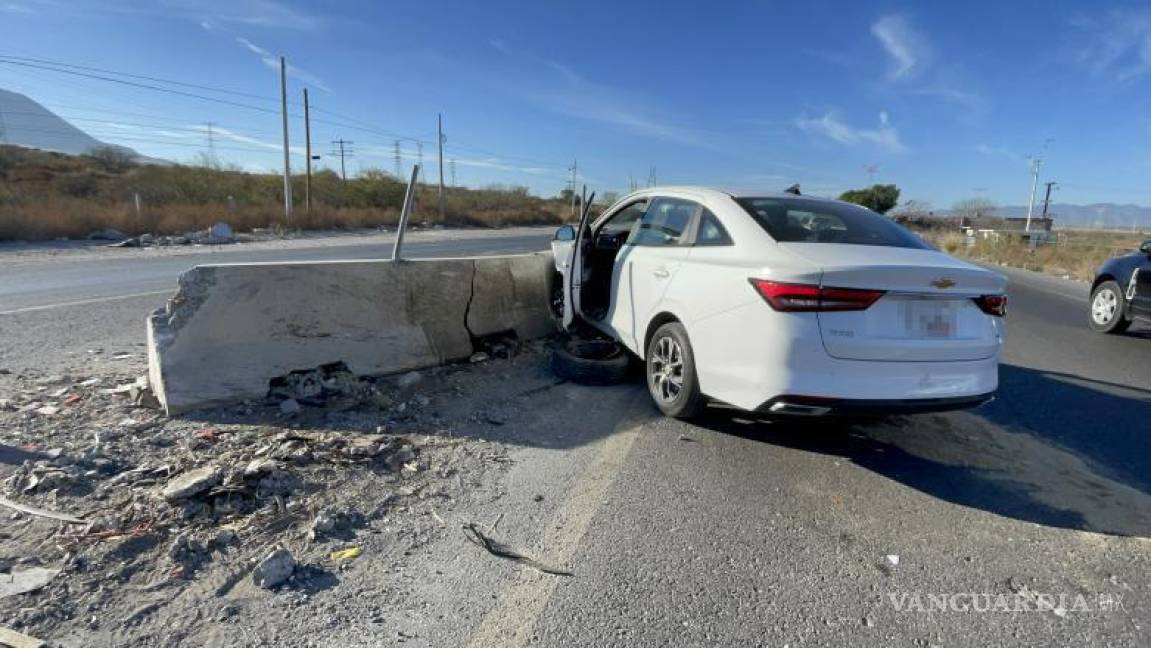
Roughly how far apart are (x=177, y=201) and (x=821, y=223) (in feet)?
140

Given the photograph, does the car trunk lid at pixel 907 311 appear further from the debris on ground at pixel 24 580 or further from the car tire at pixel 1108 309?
the car tire at pixel 1108 309

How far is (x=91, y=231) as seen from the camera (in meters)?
20.5

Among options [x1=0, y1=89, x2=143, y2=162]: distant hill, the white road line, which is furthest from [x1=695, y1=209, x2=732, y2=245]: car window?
[x1=0, y1=89, x2=143, y2=162]: distant hill

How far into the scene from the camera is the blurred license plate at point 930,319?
335 cm

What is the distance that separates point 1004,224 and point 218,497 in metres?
89.8

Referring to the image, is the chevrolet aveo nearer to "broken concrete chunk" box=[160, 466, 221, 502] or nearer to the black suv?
"broken concrete chunk" box=[160, 466, 221, 502]

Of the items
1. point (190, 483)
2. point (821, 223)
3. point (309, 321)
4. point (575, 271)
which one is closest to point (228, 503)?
point (190, 483)

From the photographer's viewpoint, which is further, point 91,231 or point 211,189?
point 211,189

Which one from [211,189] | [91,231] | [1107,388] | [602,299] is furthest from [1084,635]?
[211,189]

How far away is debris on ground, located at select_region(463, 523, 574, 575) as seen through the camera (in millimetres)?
2598

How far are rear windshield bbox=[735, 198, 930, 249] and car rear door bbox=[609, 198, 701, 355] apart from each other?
1.73ft

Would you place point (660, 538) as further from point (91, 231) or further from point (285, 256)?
point (91, 231)

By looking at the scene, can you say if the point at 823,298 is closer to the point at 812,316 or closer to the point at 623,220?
the point at 812,316

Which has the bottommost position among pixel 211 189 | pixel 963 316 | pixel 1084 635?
pixel 1084 635
